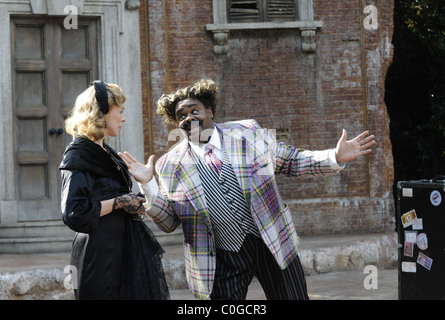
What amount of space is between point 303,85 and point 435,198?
494 cm

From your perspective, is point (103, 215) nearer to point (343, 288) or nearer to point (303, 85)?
point (343, 288)

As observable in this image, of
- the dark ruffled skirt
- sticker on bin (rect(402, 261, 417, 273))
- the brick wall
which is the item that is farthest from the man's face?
the brick wall

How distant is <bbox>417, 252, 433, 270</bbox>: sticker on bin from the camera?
5830 millimetres

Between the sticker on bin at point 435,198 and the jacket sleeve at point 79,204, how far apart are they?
2587 mm

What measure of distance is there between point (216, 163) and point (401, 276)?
2.12 metres

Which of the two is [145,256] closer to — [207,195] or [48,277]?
[207,195]

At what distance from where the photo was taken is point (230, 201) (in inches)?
183

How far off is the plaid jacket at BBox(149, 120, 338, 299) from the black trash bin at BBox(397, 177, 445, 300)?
1327 millimetres

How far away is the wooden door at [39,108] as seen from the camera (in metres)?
9.89

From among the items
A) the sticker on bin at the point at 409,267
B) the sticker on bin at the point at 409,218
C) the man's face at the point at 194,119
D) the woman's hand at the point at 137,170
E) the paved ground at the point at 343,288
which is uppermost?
the man's face at the point at 194,119

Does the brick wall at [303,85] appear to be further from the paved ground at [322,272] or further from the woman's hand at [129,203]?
the woman's hand at [129,203]

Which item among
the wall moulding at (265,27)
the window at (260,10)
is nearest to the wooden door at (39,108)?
the wall moulding at (265,27)

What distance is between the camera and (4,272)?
7.73 meters

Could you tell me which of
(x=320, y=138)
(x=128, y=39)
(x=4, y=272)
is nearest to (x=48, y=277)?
(x=4, y=272)
